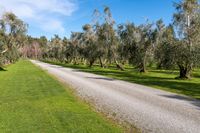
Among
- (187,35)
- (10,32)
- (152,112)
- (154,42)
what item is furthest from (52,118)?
(10,32)

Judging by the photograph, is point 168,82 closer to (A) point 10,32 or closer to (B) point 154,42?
(B) point 154,42

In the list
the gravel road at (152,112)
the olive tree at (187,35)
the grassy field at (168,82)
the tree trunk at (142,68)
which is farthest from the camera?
the tree trunk at (142,68)

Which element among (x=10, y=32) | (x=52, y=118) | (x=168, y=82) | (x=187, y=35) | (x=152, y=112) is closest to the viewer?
(x=52, y=118)

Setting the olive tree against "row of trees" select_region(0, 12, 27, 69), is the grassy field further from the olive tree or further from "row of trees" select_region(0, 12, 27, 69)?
"row of trees" select_region(0, 12, 27, 69)

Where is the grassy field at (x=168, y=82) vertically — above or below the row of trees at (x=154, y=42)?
below

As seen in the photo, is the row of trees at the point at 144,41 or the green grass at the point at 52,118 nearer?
the green grass at the point at 52,118

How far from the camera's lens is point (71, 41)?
378 feet

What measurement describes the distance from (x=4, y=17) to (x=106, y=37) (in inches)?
932

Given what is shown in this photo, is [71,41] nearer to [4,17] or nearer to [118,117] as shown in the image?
[4,17]

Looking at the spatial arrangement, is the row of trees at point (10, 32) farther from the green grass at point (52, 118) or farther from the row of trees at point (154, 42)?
the green grass at point (52, 118)

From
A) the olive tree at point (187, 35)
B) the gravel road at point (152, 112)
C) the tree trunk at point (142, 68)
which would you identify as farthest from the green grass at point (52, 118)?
the tree trunk at point (142, 68)

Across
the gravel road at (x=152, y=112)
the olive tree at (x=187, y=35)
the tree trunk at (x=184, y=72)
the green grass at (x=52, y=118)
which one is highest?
the olive tree at (x=187, y=35)

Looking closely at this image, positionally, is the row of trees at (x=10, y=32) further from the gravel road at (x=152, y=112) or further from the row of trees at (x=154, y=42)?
the gravel road at (x=152, y=112)

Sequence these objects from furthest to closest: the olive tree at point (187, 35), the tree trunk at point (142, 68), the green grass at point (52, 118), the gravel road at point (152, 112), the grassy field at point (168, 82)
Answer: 1. the tree trunk at point (142, 68)
2. the olive tree at point (187, 35)
3. the grassy field at point (168, 82)
4. the gravel road at point (152, 112)
5. the green grass at point (52, 118)
